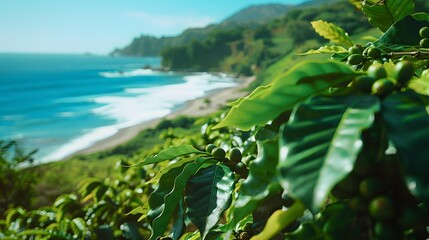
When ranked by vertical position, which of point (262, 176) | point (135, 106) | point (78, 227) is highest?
point (262, 176)

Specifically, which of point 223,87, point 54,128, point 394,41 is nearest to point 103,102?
point 54,128

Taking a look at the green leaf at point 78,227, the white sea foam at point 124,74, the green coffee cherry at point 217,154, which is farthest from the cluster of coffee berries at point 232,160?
the white sea foam at point 124,74

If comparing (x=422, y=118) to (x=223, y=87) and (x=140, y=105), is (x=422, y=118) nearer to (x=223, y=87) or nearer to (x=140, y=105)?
(x=140, y=105)

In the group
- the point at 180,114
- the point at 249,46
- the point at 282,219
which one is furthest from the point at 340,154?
the point at 249,46

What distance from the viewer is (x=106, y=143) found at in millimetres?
25984

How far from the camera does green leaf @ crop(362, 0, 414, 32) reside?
99 centimetres

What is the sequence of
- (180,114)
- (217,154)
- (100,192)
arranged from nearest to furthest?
1. (217,154)
2. (100,192)
3. (180,114)

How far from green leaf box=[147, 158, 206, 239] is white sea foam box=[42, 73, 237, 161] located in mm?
25050

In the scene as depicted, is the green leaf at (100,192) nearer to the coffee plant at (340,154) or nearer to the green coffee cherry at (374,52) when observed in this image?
the coffee plant at (340,154)

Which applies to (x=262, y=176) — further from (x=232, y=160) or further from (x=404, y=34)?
(x=404, y=34)

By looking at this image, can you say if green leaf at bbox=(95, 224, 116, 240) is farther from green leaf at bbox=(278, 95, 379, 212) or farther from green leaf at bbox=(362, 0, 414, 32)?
green leaf at bbox=(278, 95, 379, 212)

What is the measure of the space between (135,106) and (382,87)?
3971cm

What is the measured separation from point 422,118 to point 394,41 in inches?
21.3

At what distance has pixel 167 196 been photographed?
0.72m
